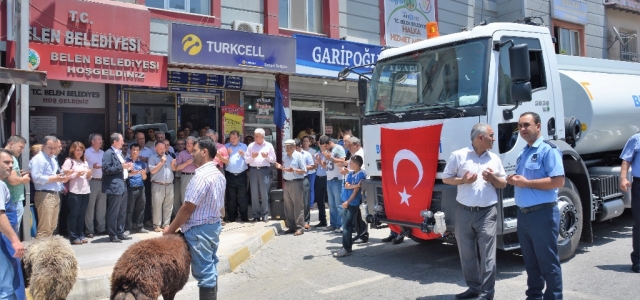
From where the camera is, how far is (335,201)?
9.92 m

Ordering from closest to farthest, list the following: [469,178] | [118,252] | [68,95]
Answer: [469,178], [118,252], [68,95]

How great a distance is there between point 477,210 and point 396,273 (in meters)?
1.90

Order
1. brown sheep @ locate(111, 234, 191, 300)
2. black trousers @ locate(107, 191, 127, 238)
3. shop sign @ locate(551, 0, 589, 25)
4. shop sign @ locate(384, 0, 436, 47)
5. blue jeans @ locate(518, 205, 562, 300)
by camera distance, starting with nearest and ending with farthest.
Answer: brown sheep @ locate(111, 234, 191, 300) → blue jeans @ locate(518, 205, 562, 300) → black trousers @ locate(107, 191, 127, 238) → shop sign @ locate(384, 0, 436, 47) → shop sign @ locate(551, 0, 589, 25)

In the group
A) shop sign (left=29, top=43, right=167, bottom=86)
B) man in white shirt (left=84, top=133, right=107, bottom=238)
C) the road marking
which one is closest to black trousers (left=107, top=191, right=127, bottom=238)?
man in white shirt (left=84, top=133, right=107, bottom=238)

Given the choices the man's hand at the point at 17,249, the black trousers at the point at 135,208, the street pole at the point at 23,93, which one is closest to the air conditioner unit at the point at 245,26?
the black trousers at the point at 135,208

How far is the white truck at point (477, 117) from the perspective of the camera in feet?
19.7

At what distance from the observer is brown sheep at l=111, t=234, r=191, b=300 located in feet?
12.6

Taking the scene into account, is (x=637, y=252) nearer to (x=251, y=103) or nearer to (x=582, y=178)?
(x=582, y=178)

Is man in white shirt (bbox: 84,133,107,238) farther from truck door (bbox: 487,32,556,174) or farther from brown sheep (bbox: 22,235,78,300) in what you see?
truck door (bbox: 487,32,556,174)

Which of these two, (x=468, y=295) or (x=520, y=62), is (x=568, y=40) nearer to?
(x=520, y=62)

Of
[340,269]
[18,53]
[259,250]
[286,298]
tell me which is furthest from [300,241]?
[18,53]

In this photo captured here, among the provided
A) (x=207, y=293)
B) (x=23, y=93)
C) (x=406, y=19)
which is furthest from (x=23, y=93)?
(x=406, y=19)

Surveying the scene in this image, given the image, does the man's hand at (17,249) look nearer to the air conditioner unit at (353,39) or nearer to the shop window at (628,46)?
the air conditioner unit at (353,39)

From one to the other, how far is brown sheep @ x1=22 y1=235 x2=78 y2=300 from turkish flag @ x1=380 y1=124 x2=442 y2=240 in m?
3.83
